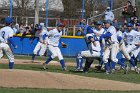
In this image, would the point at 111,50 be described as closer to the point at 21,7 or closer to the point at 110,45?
the point at 110,45

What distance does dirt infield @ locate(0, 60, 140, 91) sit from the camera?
516 inches

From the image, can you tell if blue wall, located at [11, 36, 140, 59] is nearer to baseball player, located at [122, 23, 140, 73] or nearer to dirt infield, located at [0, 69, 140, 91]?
baseball player, located at [122, 23, 140, 73]

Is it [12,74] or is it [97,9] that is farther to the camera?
[97,9]

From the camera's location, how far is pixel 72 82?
13359 mm

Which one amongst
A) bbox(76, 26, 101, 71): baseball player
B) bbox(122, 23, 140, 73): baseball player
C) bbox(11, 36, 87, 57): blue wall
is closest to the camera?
bbox(76, 26, 101, 71): baseball player

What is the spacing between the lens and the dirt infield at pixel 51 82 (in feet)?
43.0

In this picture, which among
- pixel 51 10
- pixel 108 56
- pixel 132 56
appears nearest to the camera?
pixel 108 56

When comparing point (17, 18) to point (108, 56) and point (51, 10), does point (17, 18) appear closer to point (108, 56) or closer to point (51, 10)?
point (51, 10)

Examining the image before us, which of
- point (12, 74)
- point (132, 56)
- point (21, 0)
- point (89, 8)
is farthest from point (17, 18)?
point (12, 74)

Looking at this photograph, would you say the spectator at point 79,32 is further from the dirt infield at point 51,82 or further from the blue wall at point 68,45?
the dirt infield at point 51,82

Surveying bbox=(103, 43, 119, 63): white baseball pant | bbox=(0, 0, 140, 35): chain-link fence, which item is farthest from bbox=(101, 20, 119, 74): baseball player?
bbox=(0, 0, 140, 35): chain-link fence

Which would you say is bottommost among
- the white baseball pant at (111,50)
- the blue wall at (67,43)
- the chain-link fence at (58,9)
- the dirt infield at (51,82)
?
the blue wall at (67,43)

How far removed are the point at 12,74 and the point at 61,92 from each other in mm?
1888

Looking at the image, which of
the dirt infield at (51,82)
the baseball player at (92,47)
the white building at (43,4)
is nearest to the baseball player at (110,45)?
the baseball player at (92,47)
